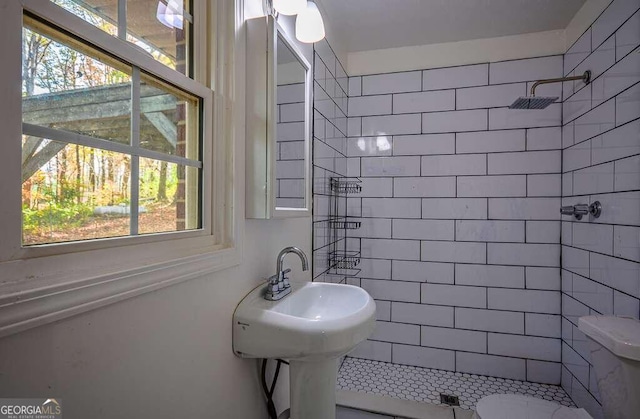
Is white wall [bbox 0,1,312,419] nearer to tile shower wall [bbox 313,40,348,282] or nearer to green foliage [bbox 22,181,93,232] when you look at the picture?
green foliage [bbox 22,181,93,232]

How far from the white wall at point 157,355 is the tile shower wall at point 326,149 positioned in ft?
1.76

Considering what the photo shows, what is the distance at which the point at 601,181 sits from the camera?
151 cm

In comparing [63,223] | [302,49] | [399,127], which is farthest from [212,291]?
[399,127]

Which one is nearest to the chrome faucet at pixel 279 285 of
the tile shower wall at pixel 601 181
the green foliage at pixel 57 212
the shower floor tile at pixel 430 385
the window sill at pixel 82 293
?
the window sill at pixel 82 293

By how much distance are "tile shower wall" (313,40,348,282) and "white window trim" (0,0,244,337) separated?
66 cm

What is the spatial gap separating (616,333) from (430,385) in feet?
3.57

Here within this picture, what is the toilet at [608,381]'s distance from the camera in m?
1.01

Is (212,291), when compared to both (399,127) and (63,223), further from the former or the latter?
(399,127)

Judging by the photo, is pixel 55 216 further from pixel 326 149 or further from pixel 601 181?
pixel 601 181

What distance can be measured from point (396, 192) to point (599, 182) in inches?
40.6

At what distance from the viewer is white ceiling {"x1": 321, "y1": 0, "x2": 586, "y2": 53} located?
68.3 inches

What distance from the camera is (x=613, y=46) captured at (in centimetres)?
145

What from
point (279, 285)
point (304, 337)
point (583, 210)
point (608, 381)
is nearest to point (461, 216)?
point (583, 210)

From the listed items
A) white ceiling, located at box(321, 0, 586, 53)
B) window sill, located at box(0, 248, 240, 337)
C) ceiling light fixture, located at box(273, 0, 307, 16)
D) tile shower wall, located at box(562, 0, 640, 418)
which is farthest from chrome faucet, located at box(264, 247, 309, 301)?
white ceiling, located at box(321, 0, 586, 53)
